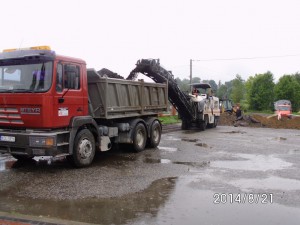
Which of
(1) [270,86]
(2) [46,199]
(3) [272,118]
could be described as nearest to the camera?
(2) [46,199]

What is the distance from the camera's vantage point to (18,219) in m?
4.96

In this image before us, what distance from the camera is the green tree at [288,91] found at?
59.8 meters

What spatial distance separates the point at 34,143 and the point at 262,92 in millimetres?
56127

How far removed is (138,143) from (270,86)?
174ft

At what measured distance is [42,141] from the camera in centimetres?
743

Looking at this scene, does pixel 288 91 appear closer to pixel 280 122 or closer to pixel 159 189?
pixel 280 122

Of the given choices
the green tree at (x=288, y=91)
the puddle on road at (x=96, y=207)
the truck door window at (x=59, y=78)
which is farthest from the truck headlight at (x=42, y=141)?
the green tree at (x=288, y=91)

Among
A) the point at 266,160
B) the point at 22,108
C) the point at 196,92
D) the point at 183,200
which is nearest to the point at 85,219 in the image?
the point at 183,200

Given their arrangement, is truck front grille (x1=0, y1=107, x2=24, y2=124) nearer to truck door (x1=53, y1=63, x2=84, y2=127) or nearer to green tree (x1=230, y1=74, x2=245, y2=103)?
truck door (x1=53, y1=63, x2=84, y2=127)

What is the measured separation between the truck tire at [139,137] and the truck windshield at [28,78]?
406 centimetres

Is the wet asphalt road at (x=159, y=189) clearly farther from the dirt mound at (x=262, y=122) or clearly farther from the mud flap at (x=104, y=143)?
the dirt mound at (x=262, y=122)

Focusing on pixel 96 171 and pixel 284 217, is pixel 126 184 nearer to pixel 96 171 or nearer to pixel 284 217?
pixel 96 171

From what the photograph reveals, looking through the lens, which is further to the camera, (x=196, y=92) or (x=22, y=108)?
(x=196, y=92)

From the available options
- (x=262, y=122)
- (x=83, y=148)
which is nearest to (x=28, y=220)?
(x=83, y=148)
